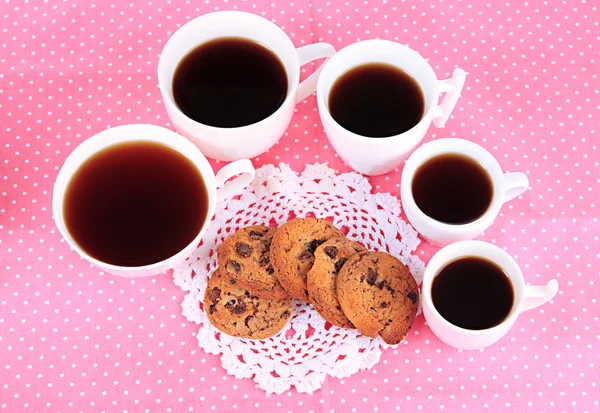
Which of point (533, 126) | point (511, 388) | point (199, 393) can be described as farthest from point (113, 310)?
point (533, 126)

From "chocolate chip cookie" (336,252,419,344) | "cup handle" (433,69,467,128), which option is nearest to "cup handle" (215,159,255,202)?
"chocolate chip cookie" (336,252,419,344)

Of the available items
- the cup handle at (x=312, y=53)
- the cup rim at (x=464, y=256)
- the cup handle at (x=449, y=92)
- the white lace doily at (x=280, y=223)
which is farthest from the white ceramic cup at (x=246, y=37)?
the cup rim at (x=464, y=256)

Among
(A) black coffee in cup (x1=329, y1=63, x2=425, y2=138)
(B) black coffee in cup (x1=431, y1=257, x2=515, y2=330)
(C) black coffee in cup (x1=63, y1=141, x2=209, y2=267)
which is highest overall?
(A) black coffee in cup (x1=329, y1=63, x2=425, y2=138)

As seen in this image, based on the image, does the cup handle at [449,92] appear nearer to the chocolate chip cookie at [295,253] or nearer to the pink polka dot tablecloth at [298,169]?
the pink polka dot tablecloth at [298,169]

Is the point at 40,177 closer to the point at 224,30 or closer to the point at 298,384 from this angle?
the point at 224,30

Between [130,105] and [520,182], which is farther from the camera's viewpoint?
[130,105]

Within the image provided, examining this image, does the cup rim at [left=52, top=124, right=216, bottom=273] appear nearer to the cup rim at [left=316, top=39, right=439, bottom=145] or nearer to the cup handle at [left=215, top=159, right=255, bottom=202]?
the cup handle at [left=215, top=159, right=255, bottom=202]

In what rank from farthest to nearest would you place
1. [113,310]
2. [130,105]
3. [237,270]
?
[130,105] < [113,310] < [237,270]

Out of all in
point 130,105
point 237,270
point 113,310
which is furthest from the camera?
point 130,105
